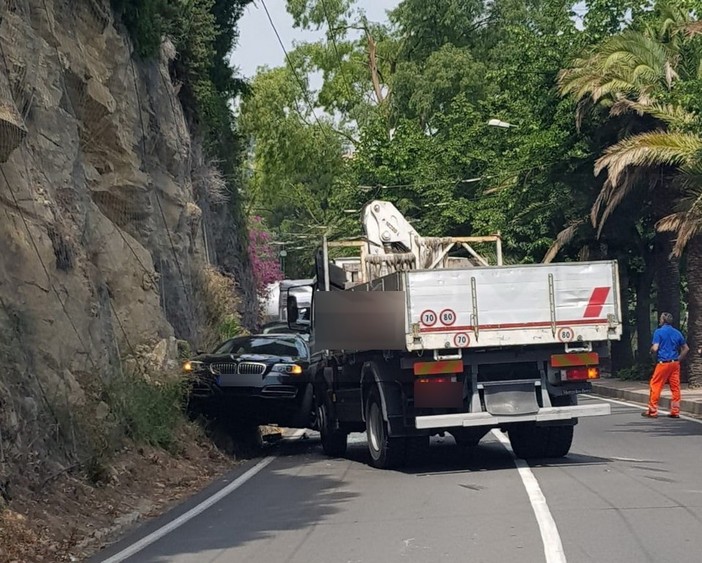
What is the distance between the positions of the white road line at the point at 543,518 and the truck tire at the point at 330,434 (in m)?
3.13

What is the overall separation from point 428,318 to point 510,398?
1.43m

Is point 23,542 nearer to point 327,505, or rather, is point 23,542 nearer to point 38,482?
point 38,482

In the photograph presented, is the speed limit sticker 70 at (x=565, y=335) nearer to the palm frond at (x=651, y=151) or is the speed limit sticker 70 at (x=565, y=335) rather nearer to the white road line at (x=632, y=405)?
the white road line at (x=632, y=405)

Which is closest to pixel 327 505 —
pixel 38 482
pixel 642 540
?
pixel 38 482

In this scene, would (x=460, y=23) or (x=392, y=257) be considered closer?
(x=392, y=257)

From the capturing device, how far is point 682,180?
2298cm

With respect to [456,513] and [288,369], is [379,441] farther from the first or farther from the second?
[456,513]

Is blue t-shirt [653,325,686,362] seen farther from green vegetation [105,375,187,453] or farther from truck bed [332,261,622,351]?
green vegetation [105,375,187,453]

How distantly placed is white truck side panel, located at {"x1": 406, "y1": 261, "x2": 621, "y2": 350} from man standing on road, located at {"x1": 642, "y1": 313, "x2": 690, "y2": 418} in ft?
24.9

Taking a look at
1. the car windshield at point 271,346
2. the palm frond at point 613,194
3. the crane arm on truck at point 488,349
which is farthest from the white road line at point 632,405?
the car windshield at point 271,346

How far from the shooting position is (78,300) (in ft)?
52.0

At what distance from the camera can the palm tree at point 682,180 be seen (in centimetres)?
2195

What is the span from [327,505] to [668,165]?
58.7 ft

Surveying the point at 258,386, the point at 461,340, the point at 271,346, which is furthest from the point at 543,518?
the point at 271,346
